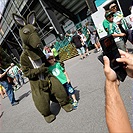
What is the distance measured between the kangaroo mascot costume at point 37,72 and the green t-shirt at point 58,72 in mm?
127

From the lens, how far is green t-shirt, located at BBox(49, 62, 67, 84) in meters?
4.05

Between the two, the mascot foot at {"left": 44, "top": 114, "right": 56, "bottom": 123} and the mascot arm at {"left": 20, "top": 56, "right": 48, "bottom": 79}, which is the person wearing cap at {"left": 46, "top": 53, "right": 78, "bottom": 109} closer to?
the mascot arm at {"left": 20, "top": 56, "right": 48, "bottom": 79}

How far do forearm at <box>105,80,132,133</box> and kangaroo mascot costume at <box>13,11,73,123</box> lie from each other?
244 centimetres

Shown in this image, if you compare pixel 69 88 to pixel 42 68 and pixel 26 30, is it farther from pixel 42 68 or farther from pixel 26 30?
pixel 26 30

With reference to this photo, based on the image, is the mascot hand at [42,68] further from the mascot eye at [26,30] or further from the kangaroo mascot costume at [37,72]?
the mascot eye at [26,30]

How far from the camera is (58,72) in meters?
4.09

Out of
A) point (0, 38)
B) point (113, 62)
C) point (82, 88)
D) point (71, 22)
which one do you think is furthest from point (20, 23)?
point (0, 38)

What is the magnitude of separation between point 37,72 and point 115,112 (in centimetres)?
259

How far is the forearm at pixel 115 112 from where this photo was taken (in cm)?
116

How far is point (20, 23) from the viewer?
3.74 m

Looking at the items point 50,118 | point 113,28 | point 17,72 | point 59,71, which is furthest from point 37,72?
point 17,72

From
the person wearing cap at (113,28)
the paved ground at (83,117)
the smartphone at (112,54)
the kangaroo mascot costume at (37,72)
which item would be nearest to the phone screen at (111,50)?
the smartphone at (112,54)

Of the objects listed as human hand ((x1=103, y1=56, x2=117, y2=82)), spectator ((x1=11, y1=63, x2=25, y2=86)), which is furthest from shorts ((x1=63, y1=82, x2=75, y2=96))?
spectator ((x1=11, y1=63, x2=25, y2=86))

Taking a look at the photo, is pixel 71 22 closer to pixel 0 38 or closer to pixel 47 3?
pixel 47 3
